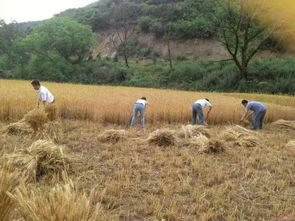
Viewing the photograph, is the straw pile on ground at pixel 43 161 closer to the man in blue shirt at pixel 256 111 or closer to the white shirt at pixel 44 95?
the white shirt at pixel 44 95

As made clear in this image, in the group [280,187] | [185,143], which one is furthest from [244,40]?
[280,187]

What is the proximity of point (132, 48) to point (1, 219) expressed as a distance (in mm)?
48729

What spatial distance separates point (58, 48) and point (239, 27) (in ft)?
69.3

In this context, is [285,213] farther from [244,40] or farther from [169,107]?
[244,40]

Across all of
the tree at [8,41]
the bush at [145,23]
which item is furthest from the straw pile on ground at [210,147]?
the tree at [8,41]

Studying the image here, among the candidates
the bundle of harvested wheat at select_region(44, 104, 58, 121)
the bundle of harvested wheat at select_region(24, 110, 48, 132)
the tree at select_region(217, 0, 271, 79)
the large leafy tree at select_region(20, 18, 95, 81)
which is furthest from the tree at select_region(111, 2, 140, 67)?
the bundle of harvested wheat at select_region(24, 110, 48, 132)

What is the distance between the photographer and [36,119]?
8578mm

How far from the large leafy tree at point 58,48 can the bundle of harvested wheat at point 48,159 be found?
117 feet

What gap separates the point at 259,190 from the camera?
548cm

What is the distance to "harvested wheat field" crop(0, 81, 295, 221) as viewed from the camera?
2.33m

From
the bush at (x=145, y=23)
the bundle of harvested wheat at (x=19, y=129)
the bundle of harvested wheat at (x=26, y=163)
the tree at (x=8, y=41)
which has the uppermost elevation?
the bush at (x=145, y=23)

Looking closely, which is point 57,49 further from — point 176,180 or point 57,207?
point 57,207

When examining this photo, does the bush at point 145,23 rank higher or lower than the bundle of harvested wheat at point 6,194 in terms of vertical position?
higher

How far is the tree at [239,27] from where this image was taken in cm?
3009
